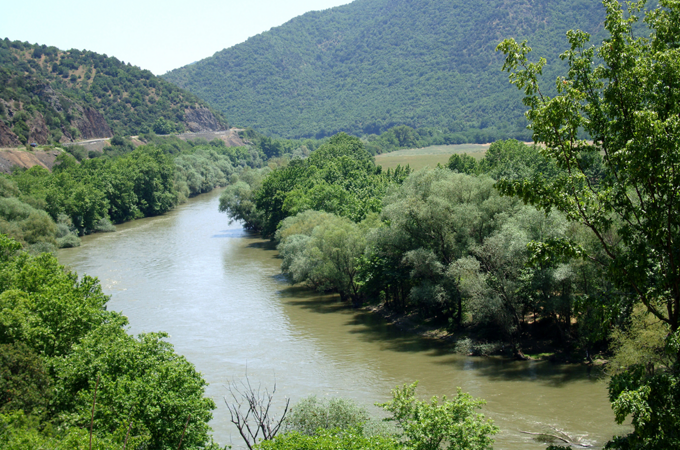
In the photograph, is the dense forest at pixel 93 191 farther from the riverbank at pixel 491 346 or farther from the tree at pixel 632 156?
the tree at pixel 632 156

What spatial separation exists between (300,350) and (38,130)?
90.3 metres

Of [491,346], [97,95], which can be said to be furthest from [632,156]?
[97,95]

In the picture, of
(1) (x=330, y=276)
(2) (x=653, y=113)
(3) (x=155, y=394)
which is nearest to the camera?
(2) (x=653, y=113)

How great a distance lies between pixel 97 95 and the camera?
165 m

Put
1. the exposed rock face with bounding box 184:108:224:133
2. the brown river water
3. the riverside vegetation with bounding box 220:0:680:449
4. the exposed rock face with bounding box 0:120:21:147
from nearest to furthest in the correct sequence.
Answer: the riverside vegetation with bounding box 220:0:680:449
the brown river water
the exposed rock face with bounding box 0:120:21:147
the exposed rock face with bounding box 184:108:224:133

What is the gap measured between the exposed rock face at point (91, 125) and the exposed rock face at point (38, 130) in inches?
787

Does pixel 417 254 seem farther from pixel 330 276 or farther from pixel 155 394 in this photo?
pixel 155 394

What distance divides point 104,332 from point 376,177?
5464 centimetres

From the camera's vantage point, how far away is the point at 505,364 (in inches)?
1220

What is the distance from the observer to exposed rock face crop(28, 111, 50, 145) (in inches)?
4060

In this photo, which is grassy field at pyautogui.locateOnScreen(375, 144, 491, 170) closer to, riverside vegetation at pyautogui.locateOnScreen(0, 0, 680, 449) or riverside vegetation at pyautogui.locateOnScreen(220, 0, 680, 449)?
riverside vegetation at pyautogui.locateOnScreen(220, 0, 680, 449)

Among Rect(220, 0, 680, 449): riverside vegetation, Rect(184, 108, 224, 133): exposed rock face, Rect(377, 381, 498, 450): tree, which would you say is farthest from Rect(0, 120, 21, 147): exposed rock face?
Rect(377, 381, 498, 450): tree

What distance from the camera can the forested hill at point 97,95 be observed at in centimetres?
12488

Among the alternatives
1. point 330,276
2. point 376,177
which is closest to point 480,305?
point 330,276
